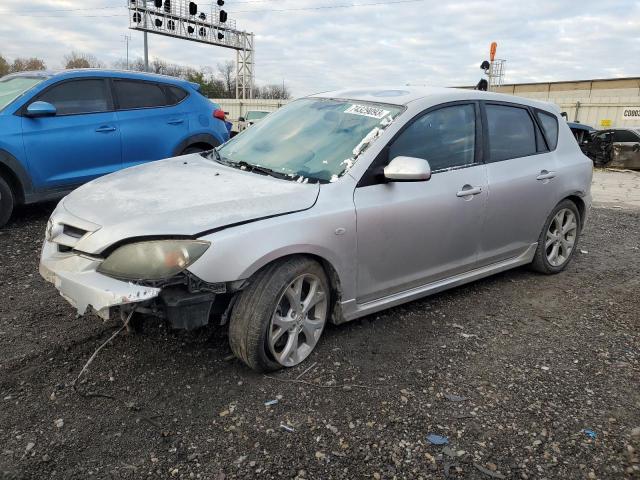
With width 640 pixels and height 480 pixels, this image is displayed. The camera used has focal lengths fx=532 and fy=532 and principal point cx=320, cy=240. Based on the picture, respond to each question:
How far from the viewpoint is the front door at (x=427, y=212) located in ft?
11.0

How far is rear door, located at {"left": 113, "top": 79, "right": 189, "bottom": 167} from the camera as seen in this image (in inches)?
255

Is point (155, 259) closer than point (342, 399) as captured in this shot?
Yes

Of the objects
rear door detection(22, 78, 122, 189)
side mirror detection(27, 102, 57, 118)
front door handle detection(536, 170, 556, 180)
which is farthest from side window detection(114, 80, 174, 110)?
front door handle detection(536, 170, 556, 180)

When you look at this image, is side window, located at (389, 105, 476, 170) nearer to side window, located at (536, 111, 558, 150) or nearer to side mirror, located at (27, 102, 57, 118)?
side window, located at (536, 111, 558, 150)

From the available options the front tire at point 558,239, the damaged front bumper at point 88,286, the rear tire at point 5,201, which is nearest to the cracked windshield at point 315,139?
the damaged front bumper at point 88,286

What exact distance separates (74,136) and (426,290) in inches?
174

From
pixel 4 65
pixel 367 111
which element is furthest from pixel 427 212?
pixel 4 65

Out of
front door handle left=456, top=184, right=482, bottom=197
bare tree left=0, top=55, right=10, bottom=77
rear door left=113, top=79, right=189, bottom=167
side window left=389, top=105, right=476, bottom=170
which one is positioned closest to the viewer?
side window left=389, top=105, right=476, bottom=170

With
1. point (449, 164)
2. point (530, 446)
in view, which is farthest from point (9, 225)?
point (530, 446)

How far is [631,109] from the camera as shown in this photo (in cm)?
2461

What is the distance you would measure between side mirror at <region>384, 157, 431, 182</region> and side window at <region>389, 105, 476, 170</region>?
7.8 inches

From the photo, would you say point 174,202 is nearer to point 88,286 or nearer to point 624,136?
point 88,286

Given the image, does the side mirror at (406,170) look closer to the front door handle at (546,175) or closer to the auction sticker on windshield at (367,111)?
the auction sticker on windshield at (367,111)

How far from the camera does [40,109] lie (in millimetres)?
5641
